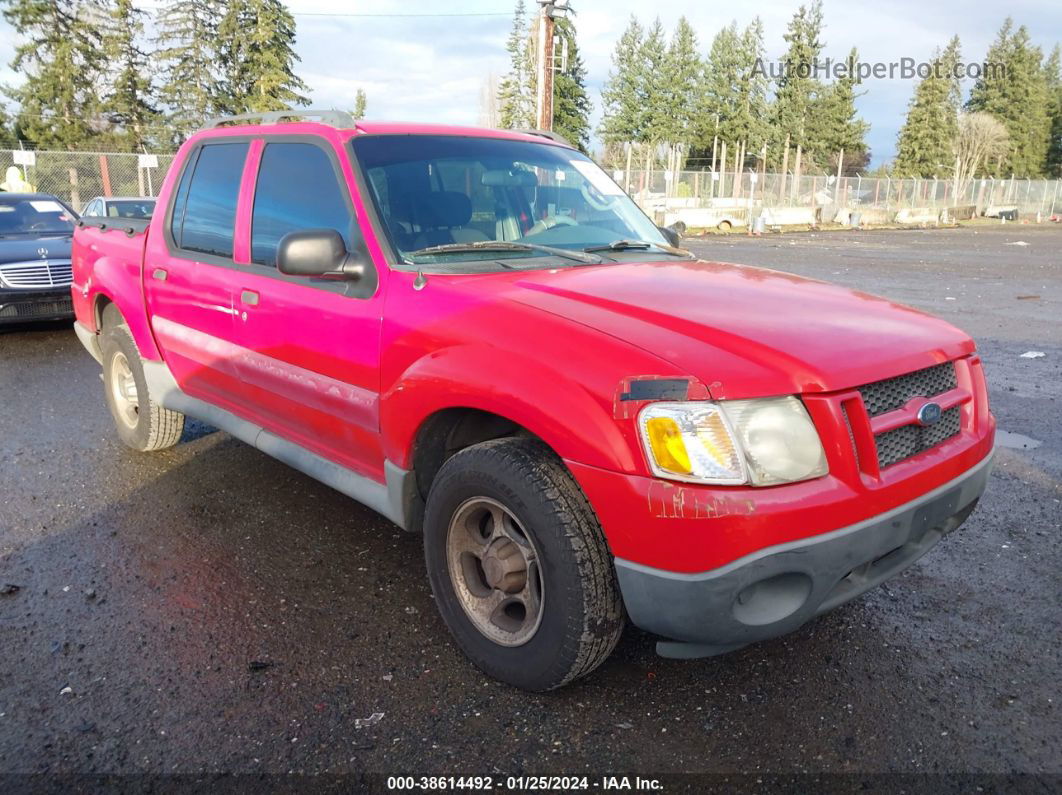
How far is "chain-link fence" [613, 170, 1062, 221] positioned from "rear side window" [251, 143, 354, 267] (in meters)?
33.2

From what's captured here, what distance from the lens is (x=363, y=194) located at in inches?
127

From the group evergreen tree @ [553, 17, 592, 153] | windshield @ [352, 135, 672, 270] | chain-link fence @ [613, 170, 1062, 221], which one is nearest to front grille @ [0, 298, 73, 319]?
windshield @ [352, 135, 672, 270]

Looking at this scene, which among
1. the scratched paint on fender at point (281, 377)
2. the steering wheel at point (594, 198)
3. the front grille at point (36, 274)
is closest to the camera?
the scratched paint on fender at point (281, 377)

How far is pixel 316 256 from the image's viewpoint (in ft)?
9.81

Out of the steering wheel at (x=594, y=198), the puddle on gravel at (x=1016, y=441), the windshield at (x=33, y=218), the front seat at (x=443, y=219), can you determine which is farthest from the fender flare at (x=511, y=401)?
the windshield at (x=33, y=218)

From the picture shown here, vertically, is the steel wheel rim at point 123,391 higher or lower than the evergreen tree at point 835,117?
lower

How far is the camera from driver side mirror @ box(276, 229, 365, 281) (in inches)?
117

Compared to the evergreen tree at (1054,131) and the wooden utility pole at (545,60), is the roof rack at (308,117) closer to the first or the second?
the wooden utility pole at (545,60)

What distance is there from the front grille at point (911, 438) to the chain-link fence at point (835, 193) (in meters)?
34.0

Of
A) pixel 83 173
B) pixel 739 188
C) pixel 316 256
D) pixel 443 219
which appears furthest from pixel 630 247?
pixel 739 188

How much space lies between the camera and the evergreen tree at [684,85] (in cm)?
6681

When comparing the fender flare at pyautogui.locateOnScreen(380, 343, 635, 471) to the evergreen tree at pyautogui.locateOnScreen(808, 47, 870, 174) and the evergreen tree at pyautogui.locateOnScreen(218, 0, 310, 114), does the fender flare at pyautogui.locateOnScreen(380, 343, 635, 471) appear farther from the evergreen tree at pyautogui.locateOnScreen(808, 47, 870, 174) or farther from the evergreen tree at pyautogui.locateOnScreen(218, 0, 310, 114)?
the evergreen tree at pyautogui.locateOnScreen(808, 47, 870, 174)

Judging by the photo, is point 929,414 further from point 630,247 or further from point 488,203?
point 488,203

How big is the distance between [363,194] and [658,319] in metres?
1.37
